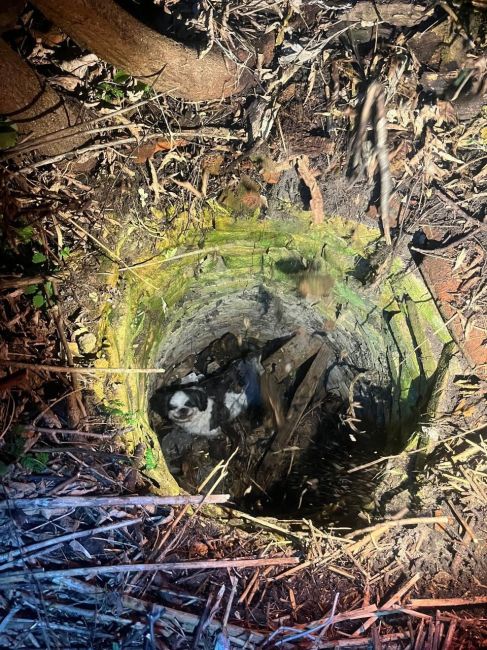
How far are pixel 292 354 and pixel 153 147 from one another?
261cm

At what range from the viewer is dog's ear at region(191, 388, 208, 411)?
455 cm

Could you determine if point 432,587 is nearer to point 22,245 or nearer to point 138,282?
point 138,282

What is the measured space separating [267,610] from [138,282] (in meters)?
1.88

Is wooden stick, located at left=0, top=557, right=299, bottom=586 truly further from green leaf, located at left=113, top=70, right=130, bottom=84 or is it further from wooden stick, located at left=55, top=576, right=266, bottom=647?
green leaf, located at left=113, top=70, right=130, bottom=84

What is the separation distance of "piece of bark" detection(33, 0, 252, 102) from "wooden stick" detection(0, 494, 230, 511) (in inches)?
77.5

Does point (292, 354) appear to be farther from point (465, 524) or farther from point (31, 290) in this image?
point (31, 290)

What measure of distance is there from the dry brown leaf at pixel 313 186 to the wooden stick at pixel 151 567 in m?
2.06

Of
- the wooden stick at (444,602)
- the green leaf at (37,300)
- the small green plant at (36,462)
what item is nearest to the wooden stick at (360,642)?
the wooden stick at (444,602)

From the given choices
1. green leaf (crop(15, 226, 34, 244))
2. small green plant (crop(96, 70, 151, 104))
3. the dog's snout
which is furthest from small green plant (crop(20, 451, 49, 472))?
the dog's snout

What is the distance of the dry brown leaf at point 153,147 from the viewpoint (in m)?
2.50

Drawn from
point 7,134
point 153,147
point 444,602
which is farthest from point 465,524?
point 7,134

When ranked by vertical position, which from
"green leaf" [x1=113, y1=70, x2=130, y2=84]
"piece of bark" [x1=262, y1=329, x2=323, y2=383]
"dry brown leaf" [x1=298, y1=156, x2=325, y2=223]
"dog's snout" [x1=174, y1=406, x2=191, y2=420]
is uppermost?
"green leaf" [x1=113, y1=70, x2=130, y2=84]

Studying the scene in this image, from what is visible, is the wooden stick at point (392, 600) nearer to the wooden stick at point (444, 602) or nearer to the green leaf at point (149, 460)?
the wooden stick at point (444, 602)

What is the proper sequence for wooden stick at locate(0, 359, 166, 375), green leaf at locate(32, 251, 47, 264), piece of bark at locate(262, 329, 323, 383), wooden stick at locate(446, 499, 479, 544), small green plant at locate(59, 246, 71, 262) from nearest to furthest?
wooden stick at locate(0, 359, 166, 375), green leaf at locate(32, 251, 47, 264), small green plant at locate(59, 246, 71, 262), wooden stick at locate(446, 499, 479, 544), piece of bark at locate(262, 329, 323, 383)
